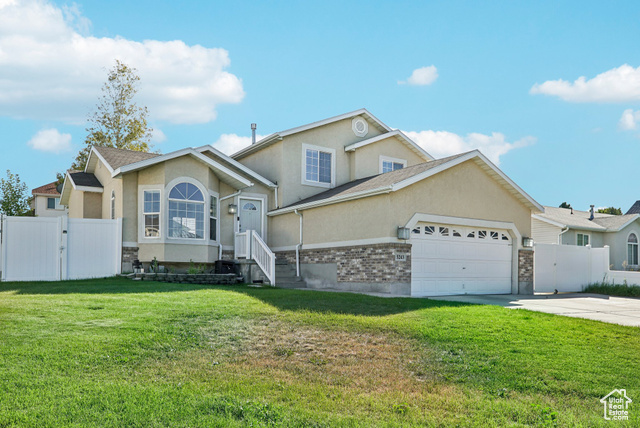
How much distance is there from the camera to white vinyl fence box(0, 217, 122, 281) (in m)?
16.5

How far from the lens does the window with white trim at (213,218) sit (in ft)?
62.7

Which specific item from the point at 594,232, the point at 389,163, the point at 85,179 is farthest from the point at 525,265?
the point at 85,179

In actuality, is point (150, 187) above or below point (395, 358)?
above

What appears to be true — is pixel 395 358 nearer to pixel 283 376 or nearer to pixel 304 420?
pixel 283 376

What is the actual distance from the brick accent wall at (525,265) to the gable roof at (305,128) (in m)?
8.06

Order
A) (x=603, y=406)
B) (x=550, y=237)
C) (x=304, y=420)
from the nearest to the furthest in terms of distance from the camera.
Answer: (x=304, y=420) < (x=603, y=406) < (x=550, y=237)

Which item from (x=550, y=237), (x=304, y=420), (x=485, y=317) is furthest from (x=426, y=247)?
(x=550, y=237)

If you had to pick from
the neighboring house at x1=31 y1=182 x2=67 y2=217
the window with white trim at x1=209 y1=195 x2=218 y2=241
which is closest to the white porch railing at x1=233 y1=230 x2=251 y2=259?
the window with white trim at x1=209 y1=195 x2=218 y2=241

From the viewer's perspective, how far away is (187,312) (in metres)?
10.2

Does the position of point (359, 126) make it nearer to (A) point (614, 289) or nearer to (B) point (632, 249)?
(A) point (614, 289)

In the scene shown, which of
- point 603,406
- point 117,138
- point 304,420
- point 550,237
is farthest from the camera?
point 117,138

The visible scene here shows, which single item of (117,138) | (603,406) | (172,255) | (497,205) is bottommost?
(603,406)

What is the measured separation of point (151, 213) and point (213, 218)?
2.23m

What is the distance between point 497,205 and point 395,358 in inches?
463
